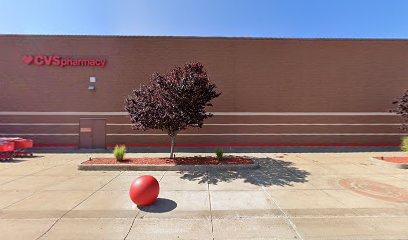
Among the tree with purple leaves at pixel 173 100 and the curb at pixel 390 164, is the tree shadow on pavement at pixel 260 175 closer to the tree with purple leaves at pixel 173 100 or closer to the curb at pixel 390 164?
the tree with purple leaves at pixel 173 100

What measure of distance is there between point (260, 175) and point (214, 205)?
A: 408cm

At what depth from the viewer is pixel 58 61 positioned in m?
18.3

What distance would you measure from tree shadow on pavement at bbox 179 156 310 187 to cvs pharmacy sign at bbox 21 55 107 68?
1322cm

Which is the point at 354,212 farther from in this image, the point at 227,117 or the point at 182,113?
the point at 227,117

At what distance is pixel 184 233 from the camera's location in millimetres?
5207

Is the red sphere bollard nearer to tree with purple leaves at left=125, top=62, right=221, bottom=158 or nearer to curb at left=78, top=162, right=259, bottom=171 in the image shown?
curb at left=78, top=162, right=259, bottom=171

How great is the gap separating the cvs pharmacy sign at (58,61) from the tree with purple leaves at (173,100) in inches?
349

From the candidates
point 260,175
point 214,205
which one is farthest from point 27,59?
point 260,175

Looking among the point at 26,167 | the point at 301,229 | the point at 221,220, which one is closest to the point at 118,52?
the point at 26,167

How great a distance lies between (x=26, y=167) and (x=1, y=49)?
12.7m

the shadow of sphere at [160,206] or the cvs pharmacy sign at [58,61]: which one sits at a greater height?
the cvs pharmacy sign at [58,61]

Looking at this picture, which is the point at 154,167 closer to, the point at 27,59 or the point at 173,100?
the point at 173,100

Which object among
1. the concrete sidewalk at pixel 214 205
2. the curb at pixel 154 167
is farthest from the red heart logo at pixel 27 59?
the curb at pixel 154 167

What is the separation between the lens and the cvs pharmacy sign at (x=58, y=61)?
1828cm
